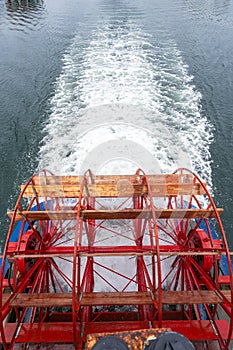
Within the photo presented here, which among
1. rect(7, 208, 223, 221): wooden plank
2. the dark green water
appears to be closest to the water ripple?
the dark green water

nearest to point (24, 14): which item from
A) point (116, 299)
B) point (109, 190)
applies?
point (109, 190)

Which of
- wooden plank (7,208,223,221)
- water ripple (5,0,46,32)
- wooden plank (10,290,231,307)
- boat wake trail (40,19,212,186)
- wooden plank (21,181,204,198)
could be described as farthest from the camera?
water ripple (5,0,46,32)

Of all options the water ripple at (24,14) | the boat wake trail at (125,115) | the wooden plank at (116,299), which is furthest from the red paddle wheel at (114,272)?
the water ripple at (24,14)

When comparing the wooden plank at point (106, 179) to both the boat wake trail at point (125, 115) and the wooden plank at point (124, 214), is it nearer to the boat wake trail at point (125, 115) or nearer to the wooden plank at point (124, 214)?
the wooden plank at point (124, 214)

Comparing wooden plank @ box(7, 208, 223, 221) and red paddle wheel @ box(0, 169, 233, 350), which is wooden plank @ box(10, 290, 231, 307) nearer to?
red paddle wheel @ box(0, 169, 233, 350)

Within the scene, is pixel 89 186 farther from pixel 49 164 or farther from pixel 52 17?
pixel 52 17

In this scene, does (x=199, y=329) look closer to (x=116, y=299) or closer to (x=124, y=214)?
(x=116, y=299)

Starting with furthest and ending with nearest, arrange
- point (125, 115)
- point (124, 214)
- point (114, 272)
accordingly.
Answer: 1. point (125, 115)
2. point (114, 272)
3. point (124, 214)
